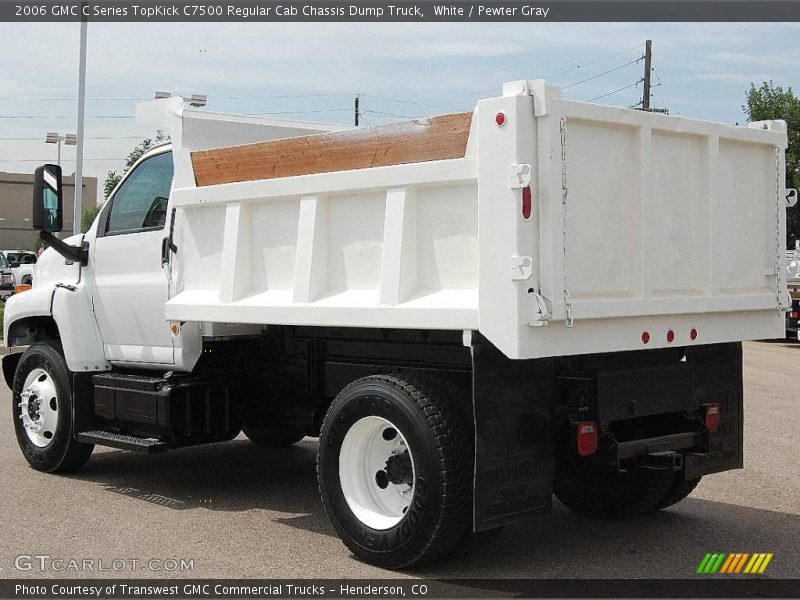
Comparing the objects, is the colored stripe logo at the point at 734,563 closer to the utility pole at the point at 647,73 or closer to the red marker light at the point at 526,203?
the red marker light at the point at 526,203

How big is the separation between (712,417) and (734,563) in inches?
35.6

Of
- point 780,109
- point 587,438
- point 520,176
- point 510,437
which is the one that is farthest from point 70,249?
point 780,109

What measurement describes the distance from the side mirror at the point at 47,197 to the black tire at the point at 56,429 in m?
1.09

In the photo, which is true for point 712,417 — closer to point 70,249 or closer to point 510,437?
point 510,437

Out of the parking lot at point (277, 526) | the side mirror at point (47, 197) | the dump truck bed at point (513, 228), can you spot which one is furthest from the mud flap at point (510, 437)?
the side mirror at point (47, 197)

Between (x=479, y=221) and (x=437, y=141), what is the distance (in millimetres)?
594

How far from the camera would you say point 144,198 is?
7.82 metres

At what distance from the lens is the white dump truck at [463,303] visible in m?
5.15

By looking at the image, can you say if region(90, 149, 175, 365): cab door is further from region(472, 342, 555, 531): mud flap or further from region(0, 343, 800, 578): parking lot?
region(472, 342, 555, 531): mud flap

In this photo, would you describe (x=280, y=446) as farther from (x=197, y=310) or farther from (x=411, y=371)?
(x=411, y=371)

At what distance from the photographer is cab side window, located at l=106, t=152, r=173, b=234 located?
762 cm

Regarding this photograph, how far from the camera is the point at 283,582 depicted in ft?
17.4

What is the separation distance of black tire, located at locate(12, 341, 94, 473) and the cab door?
1.43ft

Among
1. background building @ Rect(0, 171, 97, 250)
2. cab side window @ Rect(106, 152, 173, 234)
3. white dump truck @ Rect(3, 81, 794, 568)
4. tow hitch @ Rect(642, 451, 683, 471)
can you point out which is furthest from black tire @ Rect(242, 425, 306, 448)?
background building @ Rect(0, 171, 97, 250)
